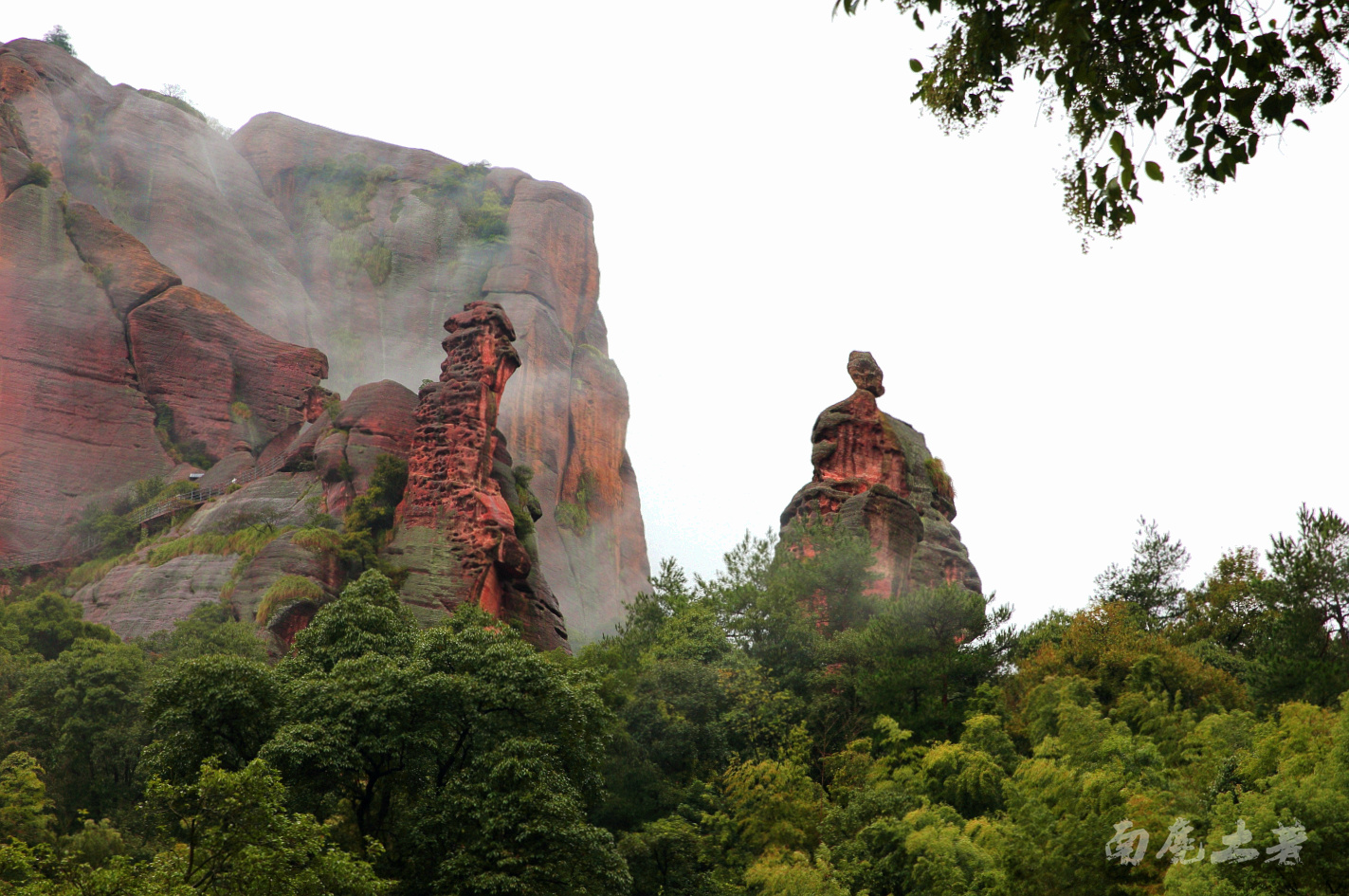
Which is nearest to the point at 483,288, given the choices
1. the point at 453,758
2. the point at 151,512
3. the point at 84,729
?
the point at 151,512

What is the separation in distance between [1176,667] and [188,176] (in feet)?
234

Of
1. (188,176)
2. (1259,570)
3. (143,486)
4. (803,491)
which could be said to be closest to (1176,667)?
(1259,570)

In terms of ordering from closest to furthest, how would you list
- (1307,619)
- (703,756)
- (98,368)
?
1. (1307,619)
2. (703,756)
3. (98,368)

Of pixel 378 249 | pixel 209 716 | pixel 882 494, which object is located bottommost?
pixel 209 716

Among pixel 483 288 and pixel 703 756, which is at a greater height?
pixel 483 288

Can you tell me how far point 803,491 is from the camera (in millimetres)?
44812

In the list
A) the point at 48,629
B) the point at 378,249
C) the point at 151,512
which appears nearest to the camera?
the point at 48,629

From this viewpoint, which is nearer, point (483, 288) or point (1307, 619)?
point (1307, 619)

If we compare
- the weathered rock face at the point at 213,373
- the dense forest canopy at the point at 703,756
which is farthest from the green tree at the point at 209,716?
the weathered rock face at the point at 213,373

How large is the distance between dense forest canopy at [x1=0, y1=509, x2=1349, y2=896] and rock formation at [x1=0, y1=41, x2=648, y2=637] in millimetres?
37427

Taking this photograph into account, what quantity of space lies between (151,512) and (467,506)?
24206 mm

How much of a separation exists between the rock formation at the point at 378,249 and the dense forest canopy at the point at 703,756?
3743 cm

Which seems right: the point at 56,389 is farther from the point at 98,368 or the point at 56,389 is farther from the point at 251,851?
the point at 251,851

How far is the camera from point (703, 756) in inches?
1161
